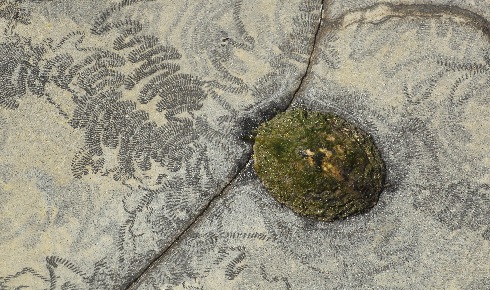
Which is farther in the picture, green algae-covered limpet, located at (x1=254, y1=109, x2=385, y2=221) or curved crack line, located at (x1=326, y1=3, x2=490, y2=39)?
curved crack line, located at (x1=326, y1=3, x2=490, y2=39)

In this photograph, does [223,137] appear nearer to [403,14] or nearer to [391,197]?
[391,197]

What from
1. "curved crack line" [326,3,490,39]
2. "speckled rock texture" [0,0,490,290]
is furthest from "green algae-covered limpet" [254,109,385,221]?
"curved crack line" [326,3,490,39]

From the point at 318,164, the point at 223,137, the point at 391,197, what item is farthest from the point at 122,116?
the point at 391,197

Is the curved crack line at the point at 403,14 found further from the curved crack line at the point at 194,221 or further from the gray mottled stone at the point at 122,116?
the curved crack line at the point at 194,221

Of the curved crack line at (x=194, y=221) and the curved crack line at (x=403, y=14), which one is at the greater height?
the curved crack line at (x=403, y=14)

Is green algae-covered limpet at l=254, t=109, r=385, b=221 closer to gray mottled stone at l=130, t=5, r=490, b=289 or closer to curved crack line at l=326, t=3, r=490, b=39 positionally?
gray mottled stone at l=130, t=5, r=490, b=289

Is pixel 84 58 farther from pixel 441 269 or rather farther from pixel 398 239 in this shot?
pixel 441 269

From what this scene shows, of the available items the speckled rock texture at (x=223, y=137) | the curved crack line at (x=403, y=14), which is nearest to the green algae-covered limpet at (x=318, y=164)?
the speckled rock texture at (x=223, y=137)
